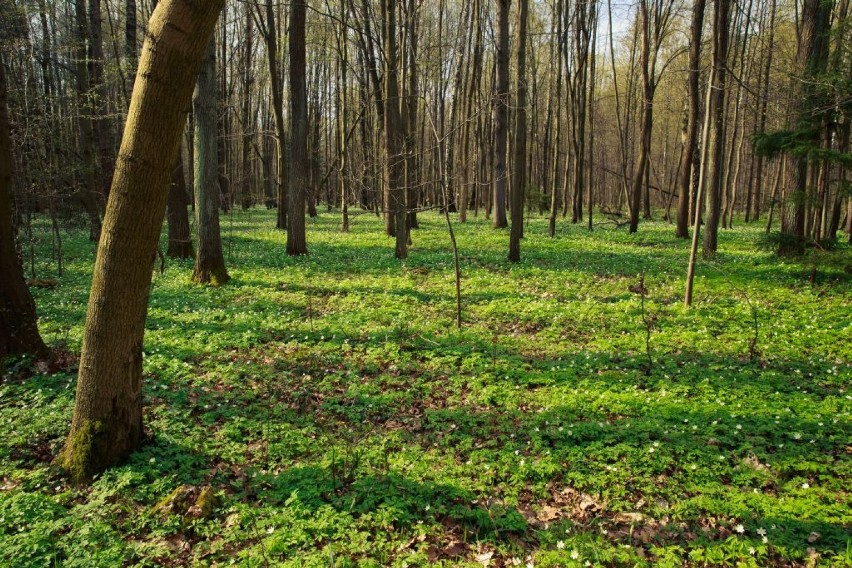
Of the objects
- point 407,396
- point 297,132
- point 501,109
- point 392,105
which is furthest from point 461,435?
point 501,109

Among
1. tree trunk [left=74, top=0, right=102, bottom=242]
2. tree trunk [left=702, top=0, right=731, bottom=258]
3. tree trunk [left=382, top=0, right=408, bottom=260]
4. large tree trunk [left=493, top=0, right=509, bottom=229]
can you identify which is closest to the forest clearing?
tree trunk [left=702, top=0, right=731, bottom=258]

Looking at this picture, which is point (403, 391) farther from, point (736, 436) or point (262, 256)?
point (262, 256)

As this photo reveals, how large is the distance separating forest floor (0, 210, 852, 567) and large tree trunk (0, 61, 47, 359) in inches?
13.5

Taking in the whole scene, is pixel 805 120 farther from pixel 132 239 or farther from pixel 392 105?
pixel 132 239

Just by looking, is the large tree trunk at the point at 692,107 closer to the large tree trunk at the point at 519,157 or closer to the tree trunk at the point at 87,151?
the large tree trunk at the point at 519,157

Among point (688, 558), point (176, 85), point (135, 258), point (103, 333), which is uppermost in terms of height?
point (176, 85)

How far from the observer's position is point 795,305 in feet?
29.6

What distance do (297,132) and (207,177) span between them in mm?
4510

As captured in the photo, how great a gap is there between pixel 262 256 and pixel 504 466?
474 inches

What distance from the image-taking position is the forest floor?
3699mm

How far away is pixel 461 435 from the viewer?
523 cm

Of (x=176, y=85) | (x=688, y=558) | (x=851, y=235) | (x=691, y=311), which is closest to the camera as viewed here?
(x=688, y=558)

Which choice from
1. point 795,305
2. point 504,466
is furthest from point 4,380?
point 795,305

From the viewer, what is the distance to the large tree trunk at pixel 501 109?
12949 mm
